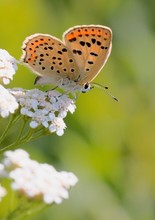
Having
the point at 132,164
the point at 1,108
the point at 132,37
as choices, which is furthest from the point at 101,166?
the point at 1,108

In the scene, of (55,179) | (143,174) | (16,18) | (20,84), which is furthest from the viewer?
(143,174)

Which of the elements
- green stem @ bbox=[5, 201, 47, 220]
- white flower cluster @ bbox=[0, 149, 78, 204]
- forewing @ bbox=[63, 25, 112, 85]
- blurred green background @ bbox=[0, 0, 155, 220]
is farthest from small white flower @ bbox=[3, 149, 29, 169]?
blurred green background @ bbox=[0, 0, 155, 220]

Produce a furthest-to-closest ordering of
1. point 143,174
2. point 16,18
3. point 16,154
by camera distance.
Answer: point 143,174 < point 16,18 < point 16,154

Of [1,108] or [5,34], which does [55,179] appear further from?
[5,34]

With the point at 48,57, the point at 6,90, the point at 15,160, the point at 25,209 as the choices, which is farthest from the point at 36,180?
the point at 48,57

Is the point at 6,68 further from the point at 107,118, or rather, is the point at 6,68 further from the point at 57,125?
the point at 107,118

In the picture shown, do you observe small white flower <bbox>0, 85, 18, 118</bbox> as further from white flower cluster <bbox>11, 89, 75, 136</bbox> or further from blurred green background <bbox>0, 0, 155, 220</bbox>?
blurred green background <bbox>0, 0, 155, 220</bbox>

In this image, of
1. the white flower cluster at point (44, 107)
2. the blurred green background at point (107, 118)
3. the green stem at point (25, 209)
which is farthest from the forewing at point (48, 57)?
the blurred green background at point (107, 118)
